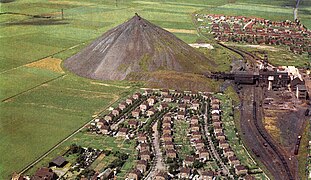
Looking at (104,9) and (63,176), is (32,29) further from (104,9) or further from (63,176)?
(63,176)

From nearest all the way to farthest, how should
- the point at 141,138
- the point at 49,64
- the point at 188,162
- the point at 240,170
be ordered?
1. the point at 240,170
2. the point at 188,162
3. the point at 141,138
4. the point at 49,64

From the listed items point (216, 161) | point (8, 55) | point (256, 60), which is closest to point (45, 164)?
point (216, 161)

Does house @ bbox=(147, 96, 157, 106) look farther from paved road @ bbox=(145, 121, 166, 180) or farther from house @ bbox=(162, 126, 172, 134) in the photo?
paved road @ bbox=(145, 121, 166, 180)

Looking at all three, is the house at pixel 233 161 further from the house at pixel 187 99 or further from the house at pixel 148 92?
A: the house at pixel 148 92

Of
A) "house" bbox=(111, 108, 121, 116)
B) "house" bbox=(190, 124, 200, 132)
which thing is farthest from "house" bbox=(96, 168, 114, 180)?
"house" bbox=(111, 108, 121, 116)

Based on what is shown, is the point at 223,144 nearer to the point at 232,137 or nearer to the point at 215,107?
the point at 232,137

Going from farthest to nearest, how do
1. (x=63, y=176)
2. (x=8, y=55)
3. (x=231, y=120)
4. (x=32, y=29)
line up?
→ (x=32, y=29) < (x=8, y=55) < (x=231, y=120) < (x=63, y=176)

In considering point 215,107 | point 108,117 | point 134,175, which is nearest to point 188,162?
point 134,175
